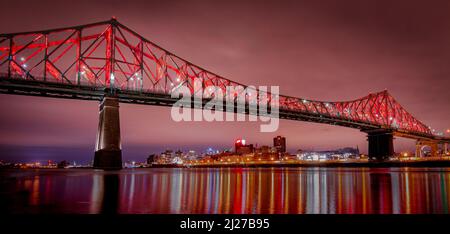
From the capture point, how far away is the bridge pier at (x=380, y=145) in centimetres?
7388

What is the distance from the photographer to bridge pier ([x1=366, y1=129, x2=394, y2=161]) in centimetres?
7388

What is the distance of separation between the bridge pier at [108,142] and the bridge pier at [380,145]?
5673 cm

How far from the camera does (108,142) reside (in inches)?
1425

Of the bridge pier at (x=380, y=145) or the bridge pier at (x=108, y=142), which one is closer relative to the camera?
the bridge pier at (x=108, y=142)

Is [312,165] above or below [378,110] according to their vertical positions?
below

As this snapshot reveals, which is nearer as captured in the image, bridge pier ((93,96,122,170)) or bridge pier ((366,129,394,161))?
bridge pier ((93,96,122,170))

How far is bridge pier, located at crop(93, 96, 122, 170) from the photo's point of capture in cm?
3594

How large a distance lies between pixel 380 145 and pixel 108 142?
6176 cm

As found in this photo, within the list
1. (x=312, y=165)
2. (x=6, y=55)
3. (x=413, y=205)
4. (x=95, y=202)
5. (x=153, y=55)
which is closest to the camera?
(x=413, y=205)

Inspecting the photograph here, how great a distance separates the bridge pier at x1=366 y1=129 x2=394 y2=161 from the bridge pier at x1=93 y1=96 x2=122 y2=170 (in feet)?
186
